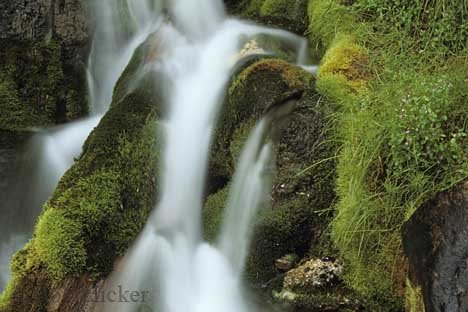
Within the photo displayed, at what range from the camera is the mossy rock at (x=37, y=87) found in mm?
6758

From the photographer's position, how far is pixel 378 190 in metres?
3.03

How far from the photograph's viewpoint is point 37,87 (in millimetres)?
6926

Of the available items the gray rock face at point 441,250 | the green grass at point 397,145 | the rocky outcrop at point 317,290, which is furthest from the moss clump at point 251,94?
the gray rock face at point 441,250

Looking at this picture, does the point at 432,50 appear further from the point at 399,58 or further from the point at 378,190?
the point at 378,190

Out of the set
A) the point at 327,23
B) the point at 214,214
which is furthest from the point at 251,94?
the point at 327,23

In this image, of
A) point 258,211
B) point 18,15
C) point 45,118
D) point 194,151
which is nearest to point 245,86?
point 194,151

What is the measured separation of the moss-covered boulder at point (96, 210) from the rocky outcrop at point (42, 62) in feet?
8.45

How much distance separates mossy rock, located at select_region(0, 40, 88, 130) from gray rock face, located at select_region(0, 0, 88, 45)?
0.13 metres

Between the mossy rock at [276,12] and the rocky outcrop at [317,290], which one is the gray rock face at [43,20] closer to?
the mossy rock at [276,12]

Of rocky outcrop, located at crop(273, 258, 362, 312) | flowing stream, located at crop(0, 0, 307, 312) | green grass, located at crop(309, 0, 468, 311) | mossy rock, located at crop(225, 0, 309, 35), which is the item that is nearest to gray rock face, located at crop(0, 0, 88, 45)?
flowing stream, located at crop(0, 0, 307, 312)

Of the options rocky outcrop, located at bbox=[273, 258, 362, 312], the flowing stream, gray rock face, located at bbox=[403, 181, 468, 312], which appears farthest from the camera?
the flowing stream

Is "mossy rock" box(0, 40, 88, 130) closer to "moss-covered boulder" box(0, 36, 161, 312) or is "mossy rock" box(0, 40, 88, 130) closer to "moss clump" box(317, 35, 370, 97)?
"moss-covered boulder" box(0, 36, 161, 312)

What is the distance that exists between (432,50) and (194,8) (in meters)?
3.55

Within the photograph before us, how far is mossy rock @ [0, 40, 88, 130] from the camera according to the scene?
676 cm
